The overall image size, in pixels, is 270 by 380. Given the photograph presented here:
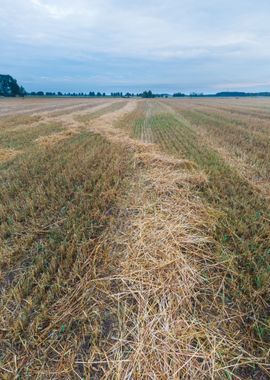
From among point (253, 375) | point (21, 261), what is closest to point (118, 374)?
point (253, 375)

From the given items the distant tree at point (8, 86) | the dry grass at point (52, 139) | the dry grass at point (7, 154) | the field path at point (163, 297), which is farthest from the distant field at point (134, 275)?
the distant tree at point (8, 86)

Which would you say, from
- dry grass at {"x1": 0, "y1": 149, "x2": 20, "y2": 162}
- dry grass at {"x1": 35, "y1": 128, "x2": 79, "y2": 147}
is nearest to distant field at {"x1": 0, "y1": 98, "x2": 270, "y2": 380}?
dry grass at {"x1": 0, "y1": 149, "x2": 20, "y2": 162}

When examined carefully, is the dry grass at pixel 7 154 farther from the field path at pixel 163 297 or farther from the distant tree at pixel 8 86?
the distant tree at pixel 8 86

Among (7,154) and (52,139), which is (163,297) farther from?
(52,139)

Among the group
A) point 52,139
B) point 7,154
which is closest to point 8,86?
point 52,139

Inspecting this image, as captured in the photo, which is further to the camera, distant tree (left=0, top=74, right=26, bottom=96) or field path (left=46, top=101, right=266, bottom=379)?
distant tree (left=0, top=74, right=26, bottom=96)

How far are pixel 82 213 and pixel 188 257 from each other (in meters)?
2.04

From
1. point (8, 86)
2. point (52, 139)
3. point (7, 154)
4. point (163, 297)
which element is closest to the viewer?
point (163, 297)

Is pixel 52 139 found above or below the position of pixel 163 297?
above

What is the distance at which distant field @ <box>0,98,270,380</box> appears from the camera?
2.32 m

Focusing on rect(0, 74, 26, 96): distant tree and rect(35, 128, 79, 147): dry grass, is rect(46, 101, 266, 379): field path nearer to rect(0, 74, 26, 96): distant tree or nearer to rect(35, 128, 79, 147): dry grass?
rect(35, 128, 79, 147): dry grass

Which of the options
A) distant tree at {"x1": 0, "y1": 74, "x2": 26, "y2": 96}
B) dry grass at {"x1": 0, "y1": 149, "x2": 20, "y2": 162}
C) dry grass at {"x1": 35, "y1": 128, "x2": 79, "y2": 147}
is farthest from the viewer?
distant tree at {"x1": 0, "y1": 74, "x2": 26, "y2": 96}

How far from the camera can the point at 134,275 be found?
10.8 ft

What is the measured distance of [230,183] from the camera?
6.11 metres
